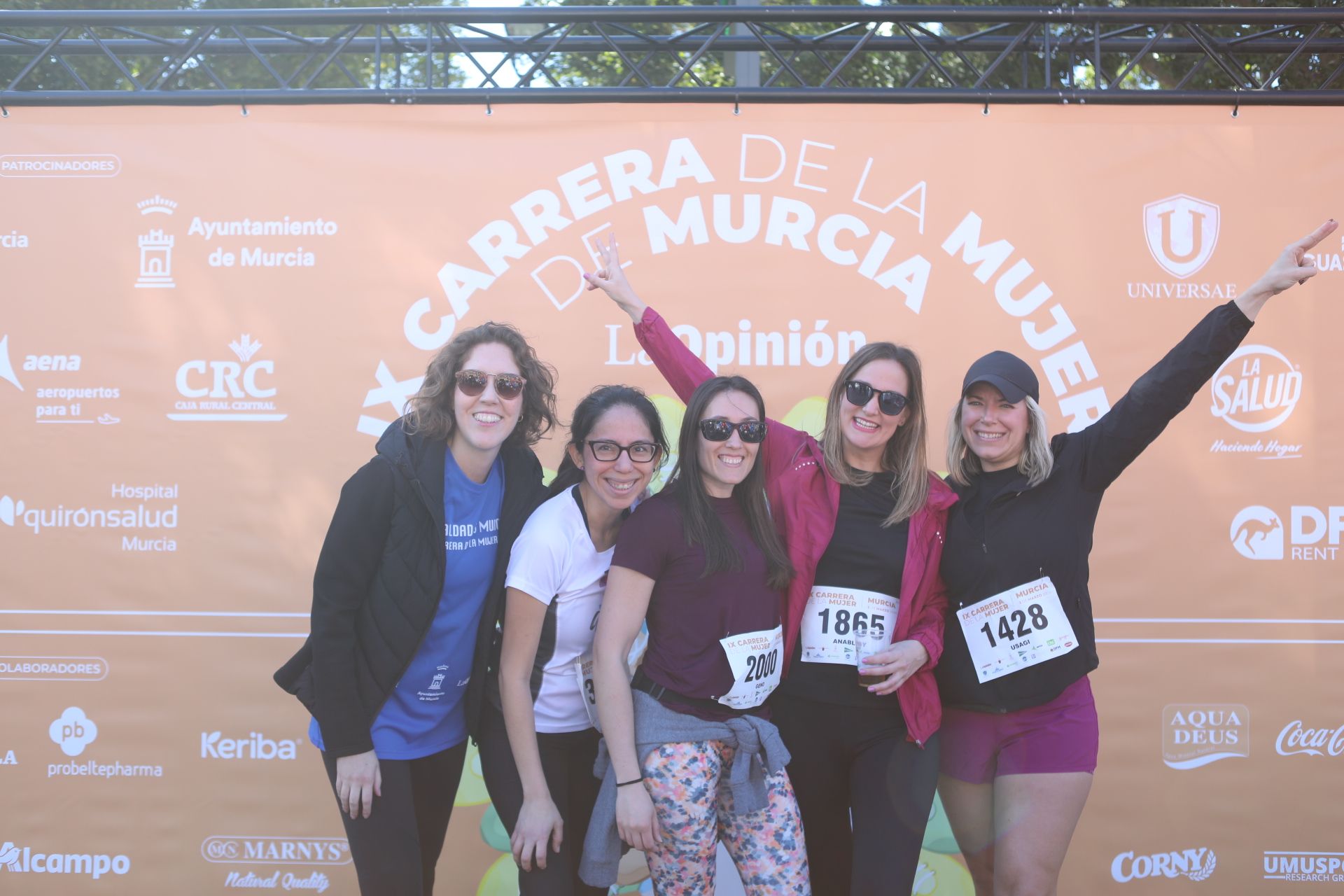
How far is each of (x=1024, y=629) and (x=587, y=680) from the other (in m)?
1.10

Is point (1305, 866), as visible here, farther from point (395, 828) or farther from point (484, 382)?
point (484, 382)

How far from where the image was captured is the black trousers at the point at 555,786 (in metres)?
2.16

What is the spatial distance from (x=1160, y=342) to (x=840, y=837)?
2.35 m

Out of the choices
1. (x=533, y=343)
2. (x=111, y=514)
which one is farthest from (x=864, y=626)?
(x=111, y=514)

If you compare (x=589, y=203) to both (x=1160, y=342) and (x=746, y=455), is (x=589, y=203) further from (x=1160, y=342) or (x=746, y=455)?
(x=1160, y=342)

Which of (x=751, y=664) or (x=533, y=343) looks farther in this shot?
(x=533, y=343)

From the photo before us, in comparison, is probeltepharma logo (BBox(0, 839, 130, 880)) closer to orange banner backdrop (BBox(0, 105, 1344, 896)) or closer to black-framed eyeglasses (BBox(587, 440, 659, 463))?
orange banner backdrop (BBox(0, 105, 1344, 896))

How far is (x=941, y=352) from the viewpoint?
3453 millimetres

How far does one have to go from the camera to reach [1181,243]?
345cm

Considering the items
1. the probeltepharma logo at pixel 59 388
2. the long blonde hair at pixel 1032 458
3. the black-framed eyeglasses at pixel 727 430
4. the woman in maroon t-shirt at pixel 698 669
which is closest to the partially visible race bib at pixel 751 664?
the woman in maroon t-shirt at pixel 698 669

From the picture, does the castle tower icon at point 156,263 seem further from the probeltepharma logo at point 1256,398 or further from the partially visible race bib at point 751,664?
the probeltepharma logo at point 1256,398

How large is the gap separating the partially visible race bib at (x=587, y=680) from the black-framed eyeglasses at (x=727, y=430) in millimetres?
624

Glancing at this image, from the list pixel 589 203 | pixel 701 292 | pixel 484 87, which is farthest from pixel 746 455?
pixel 484 87

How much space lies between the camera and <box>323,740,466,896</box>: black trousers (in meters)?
2.14
